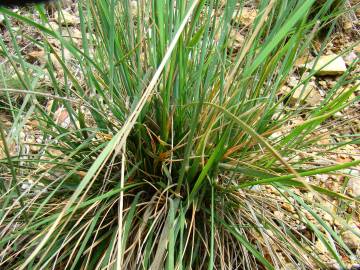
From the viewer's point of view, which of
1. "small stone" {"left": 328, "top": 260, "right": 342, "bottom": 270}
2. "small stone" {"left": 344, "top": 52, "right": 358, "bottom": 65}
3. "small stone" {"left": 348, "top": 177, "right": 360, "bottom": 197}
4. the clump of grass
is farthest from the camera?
"small stone" {"left": 344, "top": 52, "right": 358, "bottom": 65}

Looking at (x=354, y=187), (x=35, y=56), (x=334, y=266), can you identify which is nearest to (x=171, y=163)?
(x=334, y=266)

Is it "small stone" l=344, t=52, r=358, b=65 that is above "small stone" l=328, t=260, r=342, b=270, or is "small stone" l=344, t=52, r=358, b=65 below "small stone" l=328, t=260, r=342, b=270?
above

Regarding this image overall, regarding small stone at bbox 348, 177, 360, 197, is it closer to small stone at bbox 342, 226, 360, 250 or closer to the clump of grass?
small stone at bbox 342, 226, 360, 250

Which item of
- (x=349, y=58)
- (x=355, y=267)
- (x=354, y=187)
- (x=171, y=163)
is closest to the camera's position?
(x=171, y=163)

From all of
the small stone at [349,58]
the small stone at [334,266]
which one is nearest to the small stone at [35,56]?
the small stone at [349,58]

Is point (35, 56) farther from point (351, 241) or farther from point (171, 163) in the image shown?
point (351, 241)

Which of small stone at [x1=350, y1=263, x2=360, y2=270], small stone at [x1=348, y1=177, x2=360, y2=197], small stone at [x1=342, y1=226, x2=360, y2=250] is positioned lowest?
small stone at [x1=350, y1=263, x2=360, y2=270]

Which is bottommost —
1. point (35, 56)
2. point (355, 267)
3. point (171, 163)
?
point (355, 267)

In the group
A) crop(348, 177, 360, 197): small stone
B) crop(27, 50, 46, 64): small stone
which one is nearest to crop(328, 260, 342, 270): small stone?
crop(348, 177, 360, 197): small stone

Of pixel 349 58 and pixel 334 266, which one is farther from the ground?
pixel 349 58

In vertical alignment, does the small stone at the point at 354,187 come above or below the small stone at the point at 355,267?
above

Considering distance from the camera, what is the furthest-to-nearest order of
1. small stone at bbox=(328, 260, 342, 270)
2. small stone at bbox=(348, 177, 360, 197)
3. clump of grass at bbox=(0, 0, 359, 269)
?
small stone at bbox=(348, 177, 360, 197) → small stone at bbox=(328, 260, 342, 270) → clump of grass at bbox=(0, 0, 359, 269)

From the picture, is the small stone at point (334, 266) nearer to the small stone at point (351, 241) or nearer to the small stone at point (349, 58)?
the small stone at point (351, 241)

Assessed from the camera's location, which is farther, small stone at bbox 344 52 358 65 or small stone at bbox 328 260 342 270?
small stone at bbox 344 52 358 65
